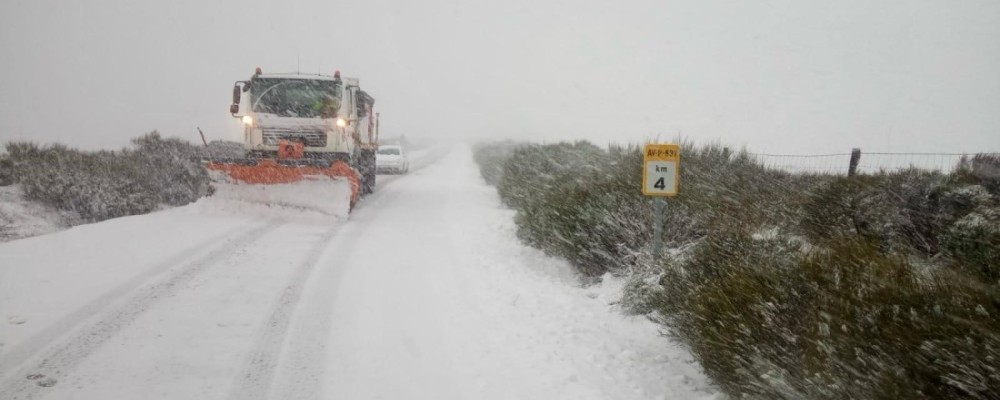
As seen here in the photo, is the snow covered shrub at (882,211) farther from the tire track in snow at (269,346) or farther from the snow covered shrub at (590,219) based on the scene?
the tire track in snow at (269,346)

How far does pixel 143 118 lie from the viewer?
183 ft

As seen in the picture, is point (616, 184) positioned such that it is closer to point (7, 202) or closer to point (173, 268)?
point (173, 268)

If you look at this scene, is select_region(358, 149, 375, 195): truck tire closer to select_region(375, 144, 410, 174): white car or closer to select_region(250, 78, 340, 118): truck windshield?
select_region(250, 78, 340, 118): truck windshield

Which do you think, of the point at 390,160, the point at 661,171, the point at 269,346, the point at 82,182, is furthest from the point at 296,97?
the point at 390,160

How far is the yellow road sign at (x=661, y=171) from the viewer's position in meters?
5.07

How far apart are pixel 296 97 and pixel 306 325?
752 centimetres

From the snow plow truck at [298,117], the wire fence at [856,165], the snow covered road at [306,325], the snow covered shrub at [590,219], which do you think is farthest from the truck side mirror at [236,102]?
the wire fence at [856,165]

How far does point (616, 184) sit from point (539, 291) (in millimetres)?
2358

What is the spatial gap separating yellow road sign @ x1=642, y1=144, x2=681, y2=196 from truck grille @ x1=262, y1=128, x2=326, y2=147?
7450 millimetres

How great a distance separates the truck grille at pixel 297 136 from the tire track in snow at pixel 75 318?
4432mm

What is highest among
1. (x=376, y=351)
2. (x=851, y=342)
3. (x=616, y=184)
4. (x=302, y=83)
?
(x=302, y=83)

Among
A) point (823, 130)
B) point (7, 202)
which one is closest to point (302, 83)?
point (7, 202)

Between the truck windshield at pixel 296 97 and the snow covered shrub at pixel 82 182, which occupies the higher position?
the truck windshield at pixel 296 97

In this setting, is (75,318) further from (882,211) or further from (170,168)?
(170,168)
